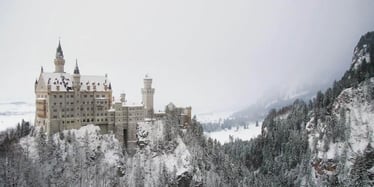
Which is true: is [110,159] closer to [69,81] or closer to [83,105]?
[83,105]

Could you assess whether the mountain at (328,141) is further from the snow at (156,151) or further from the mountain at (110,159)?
the snow at (156,151)

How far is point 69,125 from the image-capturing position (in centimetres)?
9269

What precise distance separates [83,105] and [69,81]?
757cm

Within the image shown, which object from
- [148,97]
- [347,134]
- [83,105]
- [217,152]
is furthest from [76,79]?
[347,134]

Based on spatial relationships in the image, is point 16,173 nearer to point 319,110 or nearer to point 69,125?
point 69,125

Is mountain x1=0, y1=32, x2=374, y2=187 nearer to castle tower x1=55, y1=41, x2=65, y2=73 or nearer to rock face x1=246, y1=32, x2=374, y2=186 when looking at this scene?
rock face x1=246, y1=32, x2=374, y2=186

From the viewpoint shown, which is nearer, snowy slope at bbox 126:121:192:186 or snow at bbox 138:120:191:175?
snowy slope at bbox 126:121:192:186

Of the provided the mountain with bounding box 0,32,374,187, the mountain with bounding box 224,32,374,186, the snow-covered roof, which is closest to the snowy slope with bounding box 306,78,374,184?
the mountain with bounding box 224,32,374,186

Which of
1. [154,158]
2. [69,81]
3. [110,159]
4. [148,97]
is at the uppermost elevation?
[69,81]

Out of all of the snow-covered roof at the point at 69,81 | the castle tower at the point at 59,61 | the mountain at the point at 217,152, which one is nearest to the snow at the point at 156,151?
the mountain at the point at 217,152

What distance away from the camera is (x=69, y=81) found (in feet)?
A: 314

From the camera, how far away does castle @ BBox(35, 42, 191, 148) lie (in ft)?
301

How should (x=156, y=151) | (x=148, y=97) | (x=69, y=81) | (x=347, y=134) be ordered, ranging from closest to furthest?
(x=69, y=81) < (x=156, y=151) < (x=148, y=97) < (x=347, y=134)

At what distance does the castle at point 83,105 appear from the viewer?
301 feet
